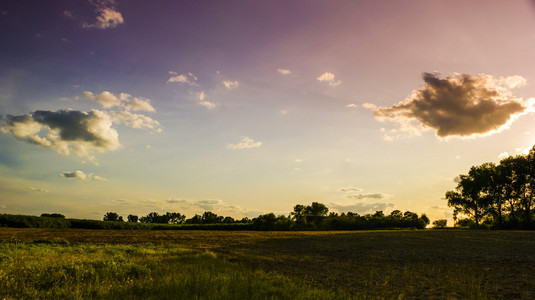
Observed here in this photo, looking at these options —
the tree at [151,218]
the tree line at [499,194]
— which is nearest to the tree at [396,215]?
the tree line at [499,194]

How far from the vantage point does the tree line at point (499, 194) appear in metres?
61.8

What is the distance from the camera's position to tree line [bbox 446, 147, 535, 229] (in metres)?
61.8

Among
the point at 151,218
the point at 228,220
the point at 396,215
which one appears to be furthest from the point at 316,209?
the point at 151,218

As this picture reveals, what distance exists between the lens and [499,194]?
67.5 metres

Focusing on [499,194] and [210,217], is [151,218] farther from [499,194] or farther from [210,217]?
[499,194]

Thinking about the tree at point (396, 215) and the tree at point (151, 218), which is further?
the tree at point (151, 218)

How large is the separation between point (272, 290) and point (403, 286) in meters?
5.78

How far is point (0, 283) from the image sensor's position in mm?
8992

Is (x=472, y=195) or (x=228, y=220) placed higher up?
(x=472, y=195)

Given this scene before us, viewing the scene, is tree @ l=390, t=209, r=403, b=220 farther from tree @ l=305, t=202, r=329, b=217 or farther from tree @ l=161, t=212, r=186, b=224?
tree @ l=161, t=212, r=186, b=224

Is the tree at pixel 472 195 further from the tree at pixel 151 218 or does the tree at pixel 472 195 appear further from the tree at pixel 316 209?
the tree at pixel 151 218

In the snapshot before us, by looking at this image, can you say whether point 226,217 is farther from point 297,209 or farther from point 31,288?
point 31,288

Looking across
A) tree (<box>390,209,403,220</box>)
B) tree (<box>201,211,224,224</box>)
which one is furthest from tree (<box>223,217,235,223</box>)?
tree (<box>390,209,403,220</box>)

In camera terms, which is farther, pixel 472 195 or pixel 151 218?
pixel 151 218
